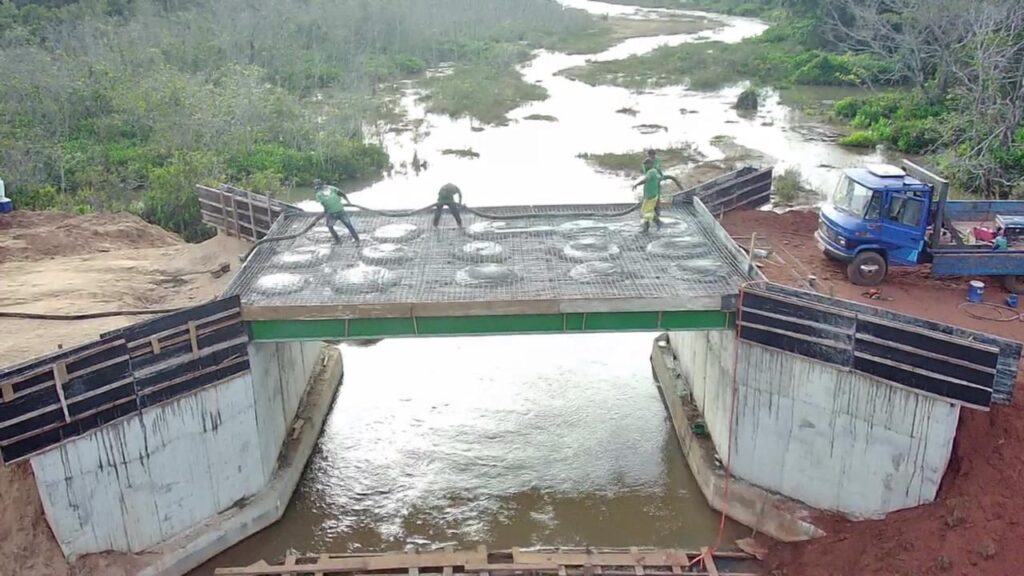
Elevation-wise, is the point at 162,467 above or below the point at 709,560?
above

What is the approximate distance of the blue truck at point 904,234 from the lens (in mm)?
16172

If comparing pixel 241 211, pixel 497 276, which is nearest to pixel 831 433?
pixel 497 276

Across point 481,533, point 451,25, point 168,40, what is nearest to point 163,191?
point 481,533

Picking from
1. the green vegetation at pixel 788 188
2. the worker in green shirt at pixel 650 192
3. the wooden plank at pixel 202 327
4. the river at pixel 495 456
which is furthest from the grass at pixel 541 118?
the wooden plank at pixel 202 327

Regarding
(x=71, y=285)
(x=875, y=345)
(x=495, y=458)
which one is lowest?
(x=495, y=458)

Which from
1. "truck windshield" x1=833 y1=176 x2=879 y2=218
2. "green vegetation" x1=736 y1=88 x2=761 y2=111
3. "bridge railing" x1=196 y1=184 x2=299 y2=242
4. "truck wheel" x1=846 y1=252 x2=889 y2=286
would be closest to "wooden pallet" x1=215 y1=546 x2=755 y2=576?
"truck wheel" x1=846 y1=252 x2=889 y2=286

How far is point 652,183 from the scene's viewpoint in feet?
55.7

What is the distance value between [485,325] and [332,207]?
4964 mm

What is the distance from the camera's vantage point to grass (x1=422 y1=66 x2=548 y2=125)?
158ft

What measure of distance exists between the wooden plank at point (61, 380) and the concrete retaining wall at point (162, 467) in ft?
1.83

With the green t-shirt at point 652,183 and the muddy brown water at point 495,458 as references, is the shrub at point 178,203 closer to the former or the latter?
the muddy brown water at point 495,458

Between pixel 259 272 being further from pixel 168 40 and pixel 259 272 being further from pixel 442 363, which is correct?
pixel 168 40

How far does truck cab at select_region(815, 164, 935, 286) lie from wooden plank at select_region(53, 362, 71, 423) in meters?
14.4

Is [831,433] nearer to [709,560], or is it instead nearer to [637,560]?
[709,560]
